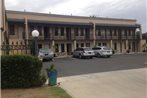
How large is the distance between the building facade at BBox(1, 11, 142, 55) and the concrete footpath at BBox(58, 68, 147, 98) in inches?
1111

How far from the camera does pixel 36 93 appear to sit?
14.2 m

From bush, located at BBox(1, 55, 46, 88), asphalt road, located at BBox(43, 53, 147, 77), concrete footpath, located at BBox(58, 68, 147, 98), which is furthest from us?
asphalt road, located at BBox(43, 53, 147, 77)

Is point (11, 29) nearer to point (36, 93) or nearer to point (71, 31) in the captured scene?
point (71, 31)

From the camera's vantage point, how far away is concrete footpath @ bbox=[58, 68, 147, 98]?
576 inches

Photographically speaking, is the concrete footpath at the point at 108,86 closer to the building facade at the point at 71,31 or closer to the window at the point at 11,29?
the building facade at the point at 71,31

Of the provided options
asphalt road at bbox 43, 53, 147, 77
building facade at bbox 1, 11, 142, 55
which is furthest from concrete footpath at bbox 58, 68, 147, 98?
building facade at bbox 1, 11, 142, 55

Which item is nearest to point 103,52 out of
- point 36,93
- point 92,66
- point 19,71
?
point 92,66

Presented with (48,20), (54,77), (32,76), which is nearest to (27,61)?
(32,76)

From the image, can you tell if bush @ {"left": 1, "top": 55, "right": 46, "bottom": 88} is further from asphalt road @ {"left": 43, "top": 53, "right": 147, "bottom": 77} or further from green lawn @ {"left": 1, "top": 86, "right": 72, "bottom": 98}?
asphalt road @ {"left": 43, "top": 53, "right": 147, "bottom": 77}

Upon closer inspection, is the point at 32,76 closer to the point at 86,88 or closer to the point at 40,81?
the point at 40,81

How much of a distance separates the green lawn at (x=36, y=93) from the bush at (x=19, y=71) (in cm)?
48

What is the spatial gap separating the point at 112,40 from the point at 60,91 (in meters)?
46.6

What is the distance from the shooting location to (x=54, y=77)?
16641mm

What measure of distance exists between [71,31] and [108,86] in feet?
129
